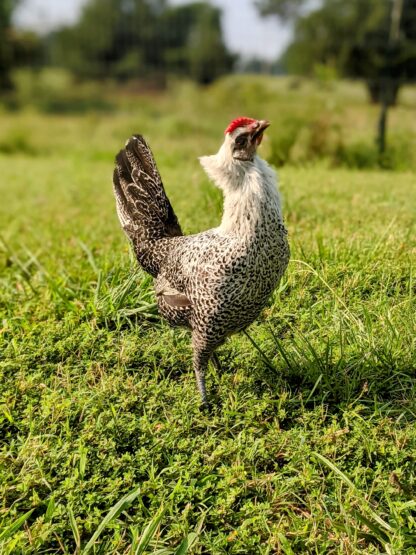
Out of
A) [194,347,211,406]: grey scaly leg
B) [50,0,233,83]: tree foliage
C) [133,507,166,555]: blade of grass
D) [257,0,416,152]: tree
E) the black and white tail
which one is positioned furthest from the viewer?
[50,0,233,83]: tree foliage

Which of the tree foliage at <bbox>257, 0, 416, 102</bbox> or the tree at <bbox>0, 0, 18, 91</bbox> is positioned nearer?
the tree foliage at <bbox>257, 0, 416, 102</bbox>

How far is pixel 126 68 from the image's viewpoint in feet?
37.7

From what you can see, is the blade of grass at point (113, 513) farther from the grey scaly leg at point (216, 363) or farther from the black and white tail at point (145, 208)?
the black and white tail at point (145, 208)

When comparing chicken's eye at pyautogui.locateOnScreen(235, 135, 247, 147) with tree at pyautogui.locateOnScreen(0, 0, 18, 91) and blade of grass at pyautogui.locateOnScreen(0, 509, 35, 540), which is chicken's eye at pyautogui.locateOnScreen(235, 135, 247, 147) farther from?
tree at pyautogui.locateOnScreen(0, 0, 18, 91)

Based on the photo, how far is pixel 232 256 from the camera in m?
2.15

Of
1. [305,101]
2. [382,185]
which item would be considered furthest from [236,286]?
[305,101]

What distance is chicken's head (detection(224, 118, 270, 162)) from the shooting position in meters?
2.06

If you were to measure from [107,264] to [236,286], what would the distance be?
1.41m

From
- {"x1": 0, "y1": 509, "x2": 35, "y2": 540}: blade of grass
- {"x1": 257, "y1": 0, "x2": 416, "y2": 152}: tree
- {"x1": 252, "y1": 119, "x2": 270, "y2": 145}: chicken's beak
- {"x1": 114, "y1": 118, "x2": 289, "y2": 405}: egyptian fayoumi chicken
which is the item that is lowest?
{"x1": 0, "y1": 509, "x2": 35, "y2": 540}: blade of grass

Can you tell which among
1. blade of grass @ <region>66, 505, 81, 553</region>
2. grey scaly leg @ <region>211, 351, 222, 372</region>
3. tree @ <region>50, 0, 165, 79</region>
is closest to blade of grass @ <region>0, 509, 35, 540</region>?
blade of grass @ <region>66, 505, 81, 553</region>

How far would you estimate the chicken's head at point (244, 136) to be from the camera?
2059 millimetres

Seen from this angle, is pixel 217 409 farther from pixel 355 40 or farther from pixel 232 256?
pixel 355 40

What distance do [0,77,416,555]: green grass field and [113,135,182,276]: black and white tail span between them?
0.43m

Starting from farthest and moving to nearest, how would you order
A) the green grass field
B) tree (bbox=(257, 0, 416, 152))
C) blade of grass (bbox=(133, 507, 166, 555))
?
tree (bbox=(257, 0, 416, 152))
the green grass field
blade of grass (bbox=(133, 507, 166, 555))
